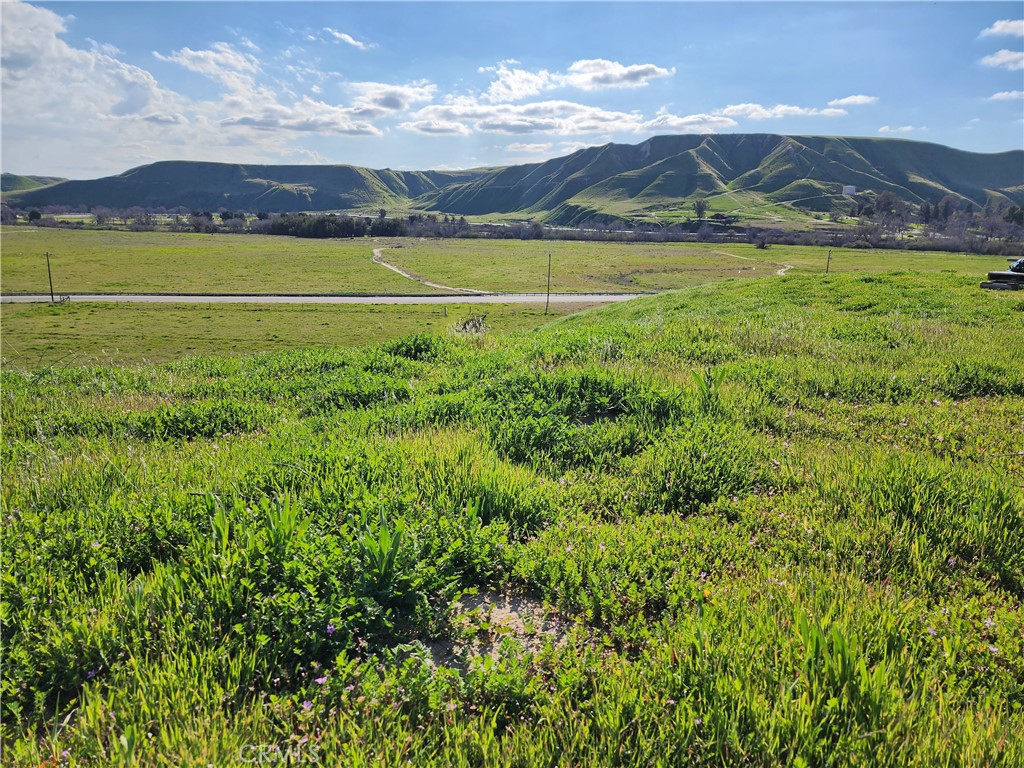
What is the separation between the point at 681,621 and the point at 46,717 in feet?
10.8

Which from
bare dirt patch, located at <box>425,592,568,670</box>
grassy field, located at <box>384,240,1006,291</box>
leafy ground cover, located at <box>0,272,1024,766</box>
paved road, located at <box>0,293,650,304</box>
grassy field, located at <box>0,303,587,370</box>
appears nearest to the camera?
leafy ground cover, located at <box>0,272,1024,766</box>

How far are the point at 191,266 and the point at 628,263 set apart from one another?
3586 inches

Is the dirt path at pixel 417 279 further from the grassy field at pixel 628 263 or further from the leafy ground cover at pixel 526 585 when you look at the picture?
the leafy ground cover at pixel 526 585

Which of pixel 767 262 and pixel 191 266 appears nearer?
pixel 191 266

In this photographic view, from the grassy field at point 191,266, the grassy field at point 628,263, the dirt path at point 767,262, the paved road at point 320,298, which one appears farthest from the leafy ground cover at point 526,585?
the dirt path at point 767,262

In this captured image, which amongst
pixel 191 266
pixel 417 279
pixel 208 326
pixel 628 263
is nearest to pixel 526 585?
pixel 208 326

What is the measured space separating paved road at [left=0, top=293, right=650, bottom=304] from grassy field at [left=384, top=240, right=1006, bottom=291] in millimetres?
9600

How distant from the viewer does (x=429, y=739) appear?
2627 mm

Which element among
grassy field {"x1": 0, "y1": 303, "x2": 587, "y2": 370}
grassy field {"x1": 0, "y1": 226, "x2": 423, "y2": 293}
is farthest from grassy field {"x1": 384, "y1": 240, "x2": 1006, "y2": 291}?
grassy field {"x1": 0, "y1": 303, "x2": 587, "y2": 370}

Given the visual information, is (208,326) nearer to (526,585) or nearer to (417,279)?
(417,279)

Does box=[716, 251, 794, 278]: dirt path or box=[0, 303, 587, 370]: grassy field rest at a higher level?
box=[716, 251, 794, 278]: dirt path

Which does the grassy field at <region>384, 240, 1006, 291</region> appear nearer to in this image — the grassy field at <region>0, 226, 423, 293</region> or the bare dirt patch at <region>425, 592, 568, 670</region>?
the grassy field at <region>0, 226, 423, 293</region>

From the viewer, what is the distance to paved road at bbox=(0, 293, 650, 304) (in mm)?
75375

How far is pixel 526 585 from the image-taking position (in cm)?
398
